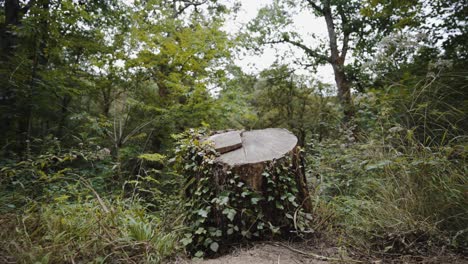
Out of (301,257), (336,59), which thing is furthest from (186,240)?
(336,59)

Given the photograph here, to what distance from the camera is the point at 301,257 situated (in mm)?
1769

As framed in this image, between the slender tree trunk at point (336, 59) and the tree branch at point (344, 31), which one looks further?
the slender tree trunk at point (336, 59)

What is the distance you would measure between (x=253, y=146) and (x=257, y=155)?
0.22 m

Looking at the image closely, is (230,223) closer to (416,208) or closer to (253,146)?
(253,146)

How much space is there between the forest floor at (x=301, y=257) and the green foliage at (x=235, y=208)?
10cm


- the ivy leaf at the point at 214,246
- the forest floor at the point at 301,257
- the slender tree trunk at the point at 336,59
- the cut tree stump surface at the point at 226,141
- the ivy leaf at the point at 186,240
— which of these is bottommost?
the forest floor at the point at 301,257

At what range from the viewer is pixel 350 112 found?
6.91m

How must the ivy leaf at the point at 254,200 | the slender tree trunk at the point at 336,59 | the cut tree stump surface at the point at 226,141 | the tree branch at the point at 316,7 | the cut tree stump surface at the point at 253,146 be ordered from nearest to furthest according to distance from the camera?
the ivy leaf at the point at 254,200, the cut tree stump surface at the point at 253,146, the cut tree stump surface at the point at 226,141, the slender tree trunk at the point at 336,59, the tree branch at the point at 316,7

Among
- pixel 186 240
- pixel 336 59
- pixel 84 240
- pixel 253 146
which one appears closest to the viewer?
pixel 84 240

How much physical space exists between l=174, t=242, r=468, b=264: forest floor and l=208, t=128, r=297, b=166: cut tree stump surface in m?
0.67

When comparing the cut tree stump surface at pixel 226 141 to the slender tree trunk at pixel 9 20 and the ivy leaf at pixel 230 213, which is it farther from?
the slender tree trunk at pixel 9 20

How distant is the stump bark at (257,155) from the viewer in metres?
1.97

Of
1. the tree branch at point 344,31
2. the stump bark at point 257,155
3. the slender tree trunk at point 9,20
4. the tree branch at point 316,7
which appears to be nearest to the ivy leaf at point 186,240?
the stump bark at point 257,155

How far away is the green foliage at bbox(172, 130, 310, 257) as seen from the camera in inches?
74.7
